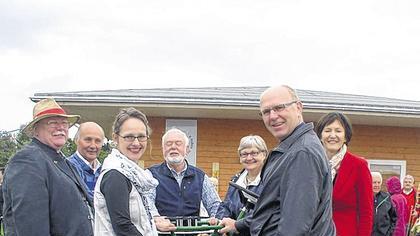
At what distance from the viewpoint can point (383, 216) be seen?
7930mm

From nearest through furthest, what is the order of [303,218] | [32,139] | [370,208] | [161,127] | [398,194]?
[303,218]
[32,139]
[370,208]
[398,194]
[161,127]

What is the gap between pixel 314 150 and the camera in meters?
3.26

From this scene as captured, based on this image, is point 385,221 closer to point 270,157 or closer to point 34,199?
point 270,157

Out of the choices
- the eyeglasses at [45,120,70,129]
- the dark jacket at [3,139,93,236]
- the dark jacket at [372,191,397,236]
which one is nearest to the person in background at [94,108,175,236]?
the dark jacket at [3,139,93,236]

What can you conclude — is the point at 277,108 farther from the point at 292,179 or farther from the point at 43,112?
the point at 43,112

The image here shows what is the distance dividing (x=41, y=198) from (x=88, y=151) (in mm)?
1987

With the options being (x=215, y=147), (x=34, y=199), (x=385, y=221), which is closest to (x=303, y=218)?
(x=34, y=199)

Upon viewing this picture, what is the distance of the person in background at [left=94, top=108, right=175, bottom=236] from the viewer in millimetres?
3668

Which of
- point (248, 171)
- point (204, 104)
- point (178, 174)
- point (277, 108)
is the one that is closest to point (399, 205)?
point (204, 104)

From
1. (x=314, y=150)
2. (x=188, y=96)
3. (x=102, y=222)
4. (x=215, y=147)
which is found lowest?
(x=102, y=222)

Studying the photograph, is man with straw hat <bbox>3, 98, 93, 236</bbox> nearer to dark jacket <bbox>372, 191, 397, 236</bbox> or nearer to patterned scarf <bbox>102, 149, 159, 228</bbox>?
patterned scarf <bbox>102, 149, 159, 228</bbox>

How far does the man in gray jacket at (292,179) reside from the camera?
3141 mm

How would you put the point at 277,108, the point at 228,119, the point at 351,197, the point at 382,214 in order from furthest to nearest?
the point at 228,119 → the point at 382,214 → the point at 351,197 → the point at 277,108

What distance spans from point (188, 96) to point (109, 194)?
655cm
